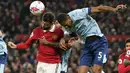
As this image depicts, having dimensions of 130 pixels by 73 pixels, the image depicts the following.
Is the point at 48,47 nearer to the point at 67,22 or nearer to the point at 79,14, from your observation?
the point at 67,22

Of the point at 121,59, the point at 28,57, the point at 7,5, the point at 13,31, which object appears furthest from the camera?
the point at 7,5

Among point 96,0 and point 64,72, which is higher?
point 96,0

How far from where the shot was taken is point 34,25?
80.4ft

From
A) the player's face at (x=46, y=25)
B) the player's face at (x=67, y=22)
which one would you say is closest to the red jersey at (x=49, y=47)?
the player's face at (x=46, y=25)

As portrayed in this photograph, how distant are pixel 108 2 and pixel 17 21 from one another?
4.39 metres

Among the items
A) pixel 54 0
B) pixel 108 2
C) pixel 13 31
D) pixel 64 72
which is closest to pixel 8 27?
pixel 13 31

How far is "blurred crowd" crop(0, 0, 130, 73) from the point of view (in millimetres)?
20422

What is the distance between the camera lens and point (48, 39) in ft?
39.1

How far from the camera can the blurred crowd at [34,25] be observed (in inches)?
804

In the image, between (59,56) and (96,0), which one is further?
(96,0)

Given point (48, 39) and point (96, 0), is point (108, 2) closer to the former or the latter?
point (96, 0)

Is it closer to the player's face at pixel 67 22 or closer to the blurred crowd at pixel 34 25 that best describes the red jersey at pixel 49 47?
the player's face at pixel 67 22

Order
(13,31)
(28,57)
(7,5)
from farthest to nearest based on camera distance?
1. (7,5)
2. (13,31)
3. (28,57)

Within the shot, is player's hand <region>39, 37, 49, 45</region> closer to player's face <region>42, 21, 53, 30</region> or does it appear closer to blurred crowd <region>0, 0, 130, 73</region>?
player's face <region>42, 21, 53, 30</region>
